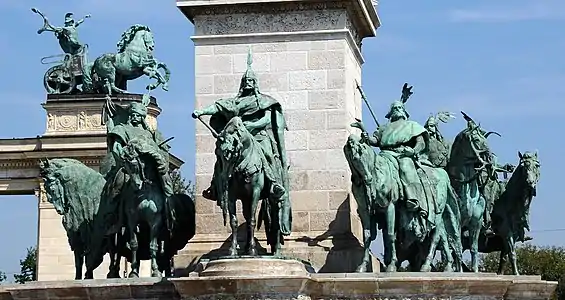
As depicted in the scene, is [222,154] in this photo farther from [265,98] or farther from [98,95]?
[98,95]

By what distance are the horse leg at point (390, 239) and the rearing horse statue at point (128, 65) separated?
22224mm

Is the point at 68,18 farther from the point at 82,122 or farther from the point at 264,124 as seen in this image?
the point at 264,124

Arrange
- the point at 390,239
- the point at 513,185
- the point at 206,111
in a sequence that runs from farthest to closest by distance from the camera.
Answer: the point at 513,185, the point at 390,239, the point at 206,111

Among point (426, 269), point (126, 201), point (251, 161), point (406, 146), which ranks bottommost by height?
point (426, 269)

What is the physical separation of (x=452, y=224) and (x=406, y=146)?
1.60m

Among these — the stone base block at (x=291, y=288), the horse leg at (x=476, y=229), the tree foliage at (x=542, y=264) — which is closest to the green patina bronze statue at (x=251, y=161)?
the stone base block at (x=291, y=288)

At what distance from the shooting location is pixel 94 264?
1923 cm

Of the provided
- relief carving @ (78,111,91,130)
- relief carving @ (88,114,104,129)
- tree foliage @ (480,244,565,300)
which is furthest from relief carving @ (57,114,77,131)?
tree foliage @ (480,244,565,300)

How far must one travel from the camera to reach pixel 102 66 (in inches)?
1661

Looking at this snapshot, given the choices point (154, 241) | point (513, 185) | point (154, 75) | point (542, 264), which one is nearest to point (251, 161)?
point (154, 241)

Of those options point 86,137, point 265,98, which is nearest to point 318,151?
point 265,98

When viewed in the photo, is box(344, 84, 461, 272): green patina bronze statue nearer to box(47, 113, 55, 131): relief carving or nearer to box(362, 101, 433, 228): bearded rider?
box(362, 101, 433, 228): bearded rider

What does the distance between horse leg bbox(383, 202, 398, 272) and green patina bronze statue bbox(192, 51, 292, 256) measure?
1.47m

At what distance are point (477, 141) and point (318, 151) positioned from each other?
2.64 m
